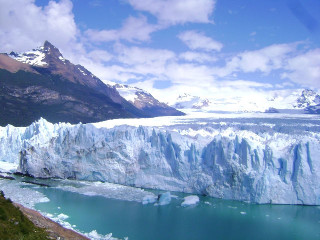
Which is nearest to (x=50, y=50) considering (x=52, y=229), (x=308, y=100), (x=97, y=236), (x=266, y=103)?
(x=97, y=236)

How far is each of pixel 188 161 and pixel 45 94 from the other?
42899mm

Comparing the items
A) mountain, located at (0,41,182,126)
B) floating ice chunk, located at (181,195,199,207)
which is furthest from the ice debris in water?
mountain, located at (0,41,182,126)

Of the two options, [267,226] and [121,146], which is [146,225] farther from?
[121,146]

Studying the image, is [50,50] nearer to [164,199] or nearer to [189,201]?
[164,199]

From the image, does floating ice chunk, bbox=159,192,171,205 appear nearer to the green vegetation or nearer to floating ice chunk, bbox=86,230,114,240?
floating ice chunk, bbox=86,230,114,240

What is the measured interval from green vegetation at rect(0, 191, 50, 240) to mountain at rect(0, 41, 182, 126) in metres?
37.0

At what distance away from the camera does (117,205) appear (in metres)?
15.5

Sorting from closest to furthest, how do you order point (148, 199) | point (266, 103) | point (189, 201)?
point (189, 201)
point (148, 199)
point (266, 103)

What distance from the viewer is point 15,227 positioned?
8.02m

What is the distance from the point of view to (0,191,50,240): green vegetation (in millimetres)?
7231

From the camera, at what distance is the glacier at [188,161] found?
1620 cm

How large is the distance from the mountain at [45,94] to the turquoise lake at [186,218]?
3186cm

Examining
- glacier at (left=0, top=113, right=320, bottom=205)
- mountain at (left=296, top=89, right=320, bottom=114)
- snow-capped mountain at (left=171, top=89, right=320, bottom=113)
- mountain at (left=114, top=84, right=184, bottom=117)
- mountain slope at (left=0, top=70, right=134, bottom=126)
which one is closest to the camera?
glacier at (left=0, top=113, right=320, bottom=205)

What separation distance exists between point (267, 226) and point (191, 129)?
41.4 ft
